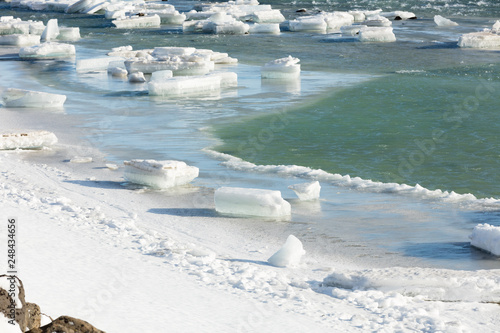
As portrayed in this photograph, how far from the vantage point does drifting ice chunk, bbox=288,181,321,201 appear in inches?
312

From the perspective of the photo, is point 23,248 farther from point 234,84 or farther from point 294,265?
point 234,84

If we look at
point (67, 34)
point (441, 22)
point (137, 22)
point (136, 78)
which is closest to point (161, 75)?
point (136, 78)

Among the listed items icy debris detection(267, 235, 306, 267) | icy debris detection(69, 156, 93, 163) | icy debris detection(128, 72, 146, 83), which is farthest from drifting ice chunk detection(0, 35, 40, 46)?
icy debris detection(267, 235, 306, 267)

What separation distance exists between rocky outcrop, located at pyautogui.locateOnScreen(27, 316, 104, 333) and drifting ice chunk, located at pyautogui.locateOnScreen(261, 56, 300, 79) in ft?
43.4

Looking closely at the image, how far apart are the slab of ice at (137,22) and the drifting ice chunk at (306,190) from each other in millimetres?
21929

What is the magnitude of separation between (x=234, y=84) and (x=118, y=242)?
1022 centimetres

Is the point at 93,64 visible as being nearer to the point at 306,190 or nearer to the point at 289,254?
the point at 306,190

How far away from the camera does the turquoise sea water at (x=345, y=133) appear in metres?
7.29

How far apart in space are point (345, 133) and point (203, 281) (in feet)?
22.4

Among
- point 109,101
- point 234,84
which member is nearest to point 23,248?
point 109,101

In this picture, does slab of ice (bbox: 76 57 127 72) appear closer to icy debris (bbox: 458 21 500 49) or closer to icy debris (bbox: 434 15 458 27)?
icy debris (bbox: 458 21 500 49)

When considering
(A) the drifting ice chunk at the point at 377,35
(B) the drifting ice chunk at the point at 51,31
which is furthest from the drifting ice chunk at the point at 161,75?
(A) the drifting ice chunk at the point at 377,35

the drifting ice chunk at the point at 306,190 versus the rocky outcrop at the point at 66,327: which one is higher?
the rocky outcrop at the point at 66,327

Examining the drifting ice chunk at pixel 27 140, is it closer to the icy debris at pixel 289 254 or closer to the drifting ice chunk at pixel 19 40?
the icy debris at pixel 289 254
